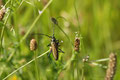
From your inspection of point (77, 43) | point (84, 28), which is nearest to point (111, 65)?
point (77, 43)

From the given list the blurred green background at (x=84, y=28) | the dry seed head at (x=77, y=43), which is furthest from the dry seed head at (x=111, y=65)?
the blurred green background at (x=84, y=28)

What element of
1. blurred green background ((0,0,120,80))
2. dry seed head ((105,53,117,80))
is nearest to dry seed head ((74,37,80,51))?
dry seed head ((105,53,117,80))

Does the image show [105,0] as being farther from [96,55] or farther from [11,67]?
[11,67]

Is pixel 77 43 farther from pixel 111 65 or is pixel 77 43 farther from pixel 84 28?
pixel 84 28

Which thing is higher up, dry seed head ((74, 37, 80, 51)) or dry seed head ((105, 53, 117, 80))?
dry seed head ((74, 37, 80, 51))

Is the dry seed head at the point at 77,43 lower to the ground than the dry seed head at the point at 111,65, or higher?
higher

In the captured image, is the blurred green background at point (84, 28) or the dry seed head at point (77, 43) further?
the blurred green background at point (84, 28)

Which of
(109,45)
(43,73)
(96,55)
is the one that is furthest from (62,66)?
(109,45)

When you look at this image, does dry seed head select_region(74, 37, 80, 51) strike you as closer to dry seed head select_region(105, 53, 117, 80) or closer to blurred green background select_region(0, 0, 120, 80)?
dry seed head select_region(105, 53, 117, 80)

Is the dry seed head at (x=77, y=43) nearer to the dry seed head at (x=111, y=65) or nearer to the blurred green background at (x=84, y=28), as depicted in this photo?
the dry seed head at (x=111, y=65)

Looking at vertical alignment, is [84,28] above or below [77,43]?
above

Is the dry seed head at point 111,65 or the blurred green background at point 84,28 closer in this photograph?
the dry seed head at point 111,65
